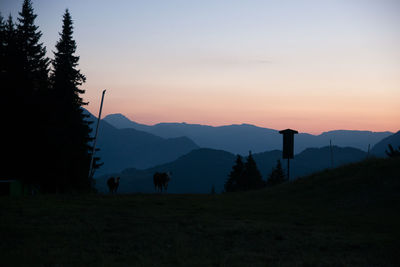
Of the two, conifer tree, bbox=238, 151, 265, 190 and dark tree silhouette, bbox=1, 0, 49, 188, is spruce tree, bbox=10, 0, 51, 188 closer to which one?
dark tree silhouette, bbox=1, 0, 49, 188

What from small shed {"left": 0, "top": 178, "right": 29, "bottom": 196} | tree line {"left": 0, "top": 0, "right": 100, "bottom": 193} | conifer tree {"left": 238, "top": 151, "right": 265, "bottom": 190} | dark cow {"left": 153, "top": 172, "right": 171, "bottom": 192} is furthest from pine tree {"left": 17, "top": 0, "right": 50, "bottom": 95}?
conifer tree {"left": 238, "top": 151, "right": 265, "bottom": 190}

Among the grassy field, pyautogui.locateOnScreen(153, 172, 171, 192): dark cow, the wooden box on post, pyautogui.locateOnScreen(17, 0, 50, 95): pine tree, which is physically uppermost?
pyautogui.locateOnScreen(17, 0, 50, 95): pine tree

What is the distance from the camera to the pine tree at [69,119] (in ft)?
130

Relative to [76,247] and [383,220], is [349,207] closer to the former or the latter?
[383,220]

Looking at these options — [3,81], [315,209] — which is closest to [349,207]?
[315,209]

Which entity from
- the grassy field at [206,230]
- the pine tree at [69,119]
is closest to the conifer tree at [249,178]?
the pine tree at [69,119]

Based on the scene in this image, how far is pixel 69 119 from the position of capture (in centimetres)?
4178

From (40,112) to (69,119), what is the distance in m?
3.41

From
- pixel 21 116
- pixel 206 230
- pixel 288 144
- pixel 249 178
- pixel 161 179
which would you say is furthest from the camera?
pixel 249 178

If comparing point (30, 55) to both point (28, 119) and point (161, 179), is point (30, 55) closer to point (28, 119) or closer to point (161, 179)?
point (28, 119)

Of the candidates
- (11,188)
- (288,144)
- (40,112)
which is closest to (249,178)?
(288,144)

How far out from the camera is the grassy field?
360 inches

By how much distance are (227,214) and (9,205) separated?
9839mm

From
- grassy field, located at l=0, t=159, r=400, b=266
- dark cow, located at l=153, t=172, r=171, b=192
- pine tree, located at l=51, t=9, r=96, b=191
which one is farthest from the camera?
pine tree, located at l=51, t=9, r=96, b=191
